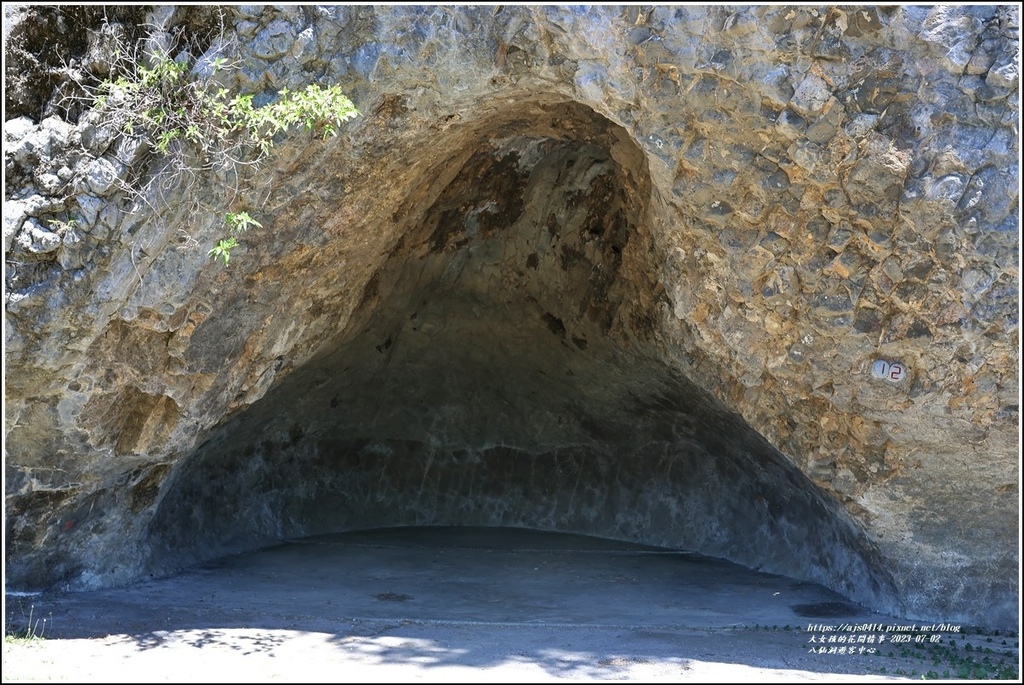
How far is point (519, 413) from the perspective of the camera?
9.76 meters

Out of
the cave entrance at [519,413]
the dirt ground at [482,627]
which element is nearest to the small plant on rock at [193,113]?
the cave entrance at [519,413]

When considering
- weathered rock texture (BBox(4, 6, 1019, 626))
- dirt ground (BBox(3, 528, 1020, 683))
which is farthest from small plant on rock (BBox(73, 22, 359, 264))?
dirt ground (BBox(3, 528, 1020, 683))

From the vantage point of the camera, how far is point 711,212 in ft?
19.3

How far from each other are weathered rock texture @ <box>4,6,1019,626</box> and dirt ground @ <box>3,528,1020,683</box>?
455 millimetres

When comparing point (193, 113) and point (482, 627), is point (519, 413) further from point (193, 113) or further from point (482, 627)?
point (193, 113)

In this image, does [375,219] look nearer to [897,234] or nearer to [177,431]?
[177,431]

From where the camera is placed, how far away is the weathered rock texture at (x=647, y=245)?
5344 mm

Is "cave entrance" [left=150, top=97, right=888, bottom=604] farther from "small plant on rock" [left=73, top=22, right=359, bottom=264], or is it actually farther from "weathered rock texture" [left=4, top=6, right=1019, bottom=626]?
"small plant on rock" [left=73, top=22, right=359, bottom=264]

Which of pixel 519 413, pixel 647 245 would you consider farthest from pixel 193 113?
pixel 519 413

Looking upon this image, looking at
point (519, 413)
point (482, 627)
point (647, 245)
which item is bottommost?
point (482, 627)

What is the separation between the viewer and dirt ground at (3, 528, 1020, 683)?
5098mm

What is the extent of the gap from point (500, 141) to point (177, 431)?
3117 millimetres

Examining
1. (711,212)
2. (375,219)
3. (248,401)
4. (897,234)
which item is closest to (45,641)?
(248,401)

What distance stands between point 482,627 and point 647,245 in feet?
9.25
